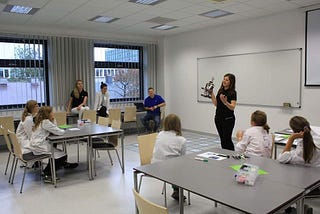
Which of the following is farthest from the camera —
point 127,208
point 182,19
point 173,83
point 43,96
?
point 173,83

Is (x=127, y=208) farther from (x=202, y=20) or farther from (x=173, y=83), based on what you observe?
(x=173, y=83)

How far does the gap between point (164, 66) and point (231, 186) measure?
23.8 feet

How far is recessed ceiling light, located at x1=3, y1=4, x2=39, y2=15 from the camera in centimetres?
528

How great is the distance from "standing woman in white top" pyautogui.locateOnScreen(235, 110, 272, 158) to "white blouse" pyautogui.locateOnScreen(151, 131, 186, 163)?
2.02 ft

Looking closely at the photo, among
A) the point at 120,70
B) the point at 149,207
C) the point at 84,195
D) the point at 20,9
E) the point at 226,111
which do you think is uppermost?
the point at 20,9

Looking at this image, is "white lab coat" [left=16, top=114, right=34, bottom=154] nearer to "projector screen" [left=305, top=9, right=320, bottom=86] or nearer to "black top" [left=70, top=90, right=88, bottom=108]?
"black top" [left=70, top=90, right=88, bottom=108]

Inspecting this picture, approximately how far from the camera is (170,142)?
3.02m

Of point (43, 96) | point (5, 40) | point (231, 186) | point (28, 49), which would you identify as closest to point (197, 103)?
point (43, 96)

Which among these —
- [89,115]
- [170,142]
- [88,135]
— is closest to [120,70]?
[89,115]

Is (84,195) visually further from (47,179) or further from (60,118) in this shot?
(60,118)

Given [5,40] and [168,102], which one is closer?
[5,40]

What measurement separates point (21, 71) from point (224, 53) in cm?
500

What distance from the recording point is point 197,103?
808 cm

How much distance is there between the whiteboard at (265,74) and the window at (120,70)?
248 centimetres
